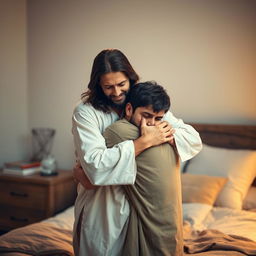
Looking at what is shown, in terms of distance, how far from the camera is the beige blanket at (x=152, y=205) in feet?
4.12

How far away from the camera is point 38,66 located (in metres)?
3.53

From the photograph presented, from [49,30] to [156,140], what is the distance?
8.23ft

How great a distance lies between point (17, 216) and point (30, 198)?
208 millimetres

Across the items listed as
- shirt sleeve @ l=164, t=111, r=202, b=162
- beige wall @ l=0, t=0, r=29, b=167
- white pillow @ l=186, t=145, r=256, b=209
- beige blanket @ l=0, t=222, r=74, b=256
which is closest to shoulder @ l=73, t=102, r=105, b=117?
shirt sleeve @ l=164, t=111, r=202, b=162

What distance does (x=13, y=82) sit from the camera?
3.45m

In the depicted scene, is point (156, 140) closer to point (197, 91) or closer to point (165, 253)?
point (165, 253)

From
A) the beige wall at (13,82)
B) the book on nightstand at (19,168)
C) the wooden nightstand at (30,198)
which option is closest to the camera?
the wooden nightstand at (30,198)

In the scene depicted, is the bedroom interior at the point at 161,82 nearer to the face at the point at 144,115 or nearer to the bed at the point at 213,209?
the bed at the point at 213,209

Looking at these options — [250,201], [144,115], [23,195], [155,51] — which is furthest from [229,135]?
[23,195]

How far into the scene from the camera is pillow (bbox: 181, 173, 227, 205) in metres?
2.42

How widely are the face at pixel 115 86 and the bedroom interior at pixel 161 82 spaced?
74 cm

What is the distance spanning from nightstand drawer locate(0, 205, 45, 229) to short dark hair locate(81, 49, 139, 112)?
1702 mm

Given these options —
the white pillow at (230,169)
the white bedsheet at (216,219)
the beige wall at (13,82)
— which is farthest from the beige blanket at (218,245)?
the beige wall at (13,82)

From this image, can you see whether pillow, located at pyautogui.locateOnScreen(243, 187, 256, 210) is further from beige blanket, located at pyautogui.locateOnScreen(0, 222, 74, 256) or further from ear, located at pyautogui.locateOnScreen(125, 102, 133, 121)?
ear, located at pyautogui.locateOnScreen(125, 102, 133, 121)
